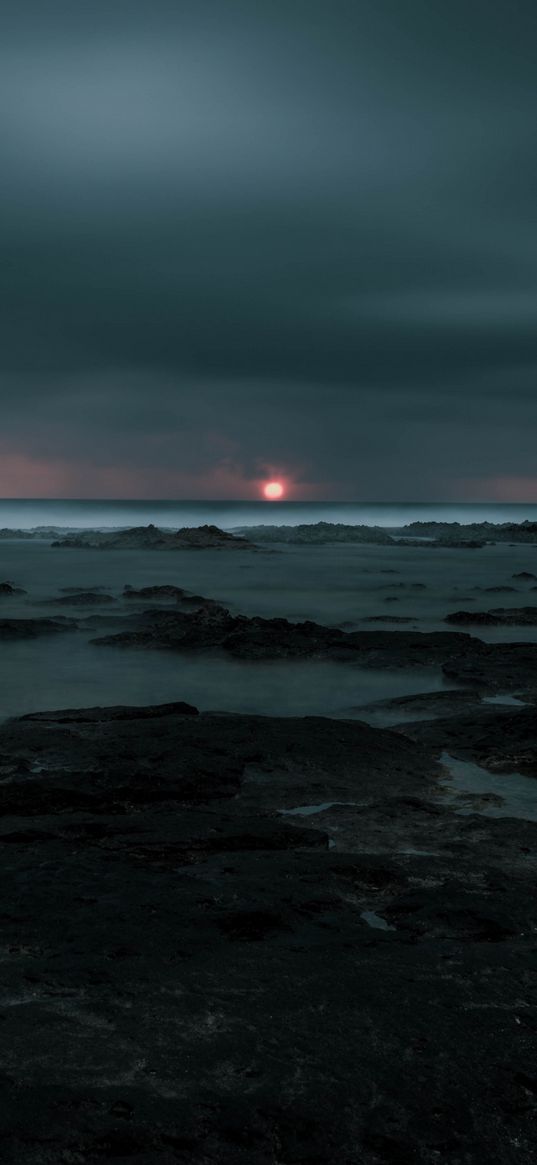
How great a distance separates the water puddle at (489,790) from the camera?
267 inches

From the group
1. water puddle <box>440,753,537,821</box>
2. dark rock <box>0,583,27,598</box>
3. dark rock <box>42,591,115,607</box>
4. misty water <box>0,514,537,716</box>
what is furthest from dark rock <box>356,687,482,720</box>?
dark rock <box>0,583,27,598</box>

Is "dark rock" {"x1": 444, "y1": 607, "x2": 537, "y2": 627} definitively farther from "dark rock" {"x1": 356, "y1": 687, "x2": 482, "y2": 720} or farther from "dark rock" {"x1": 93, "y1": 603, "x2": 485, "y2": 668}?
"dark rock" {"x1": 356, "y1": 687, "x2": 482, "y2": 720}

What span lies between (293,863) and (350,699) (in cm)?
643

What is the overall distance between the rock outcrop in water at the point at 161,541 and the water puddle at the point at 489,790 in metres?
44.7

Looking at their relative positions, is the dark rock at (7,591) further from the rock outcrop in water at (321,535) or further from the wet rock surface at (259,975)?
the rock outcrop in water at (321,535)

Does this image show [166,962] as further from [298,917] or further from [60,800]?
[60,800]

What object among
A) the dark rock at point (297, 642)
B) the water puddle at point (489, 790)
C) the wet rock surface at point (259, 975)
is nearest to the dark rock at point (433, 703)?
the water puddle at point (489, 790)

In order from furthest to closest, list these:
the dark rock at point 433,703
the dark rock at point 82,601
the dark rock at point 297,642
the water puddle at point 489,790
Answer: the dark rock at point 82,601, the dark rock at point 297,642, the dark rock at point 433,703, the water puddle at point 489,790

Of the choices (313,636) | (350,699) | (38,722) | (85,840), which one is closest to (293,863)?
(85,840)

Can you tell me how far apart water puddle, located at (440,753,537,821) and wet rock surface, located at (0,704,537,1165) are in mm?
298

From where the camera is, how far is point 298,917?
176 inches

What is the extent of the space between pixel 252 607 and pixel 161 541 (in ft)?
104

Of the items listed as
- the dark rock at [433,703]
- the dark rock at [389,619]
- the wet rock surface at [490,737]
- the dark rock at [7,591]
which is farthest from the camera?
the dark rock at [7,591]

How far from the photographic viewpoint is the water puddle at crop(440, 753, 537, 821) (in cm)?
Answer: 678
